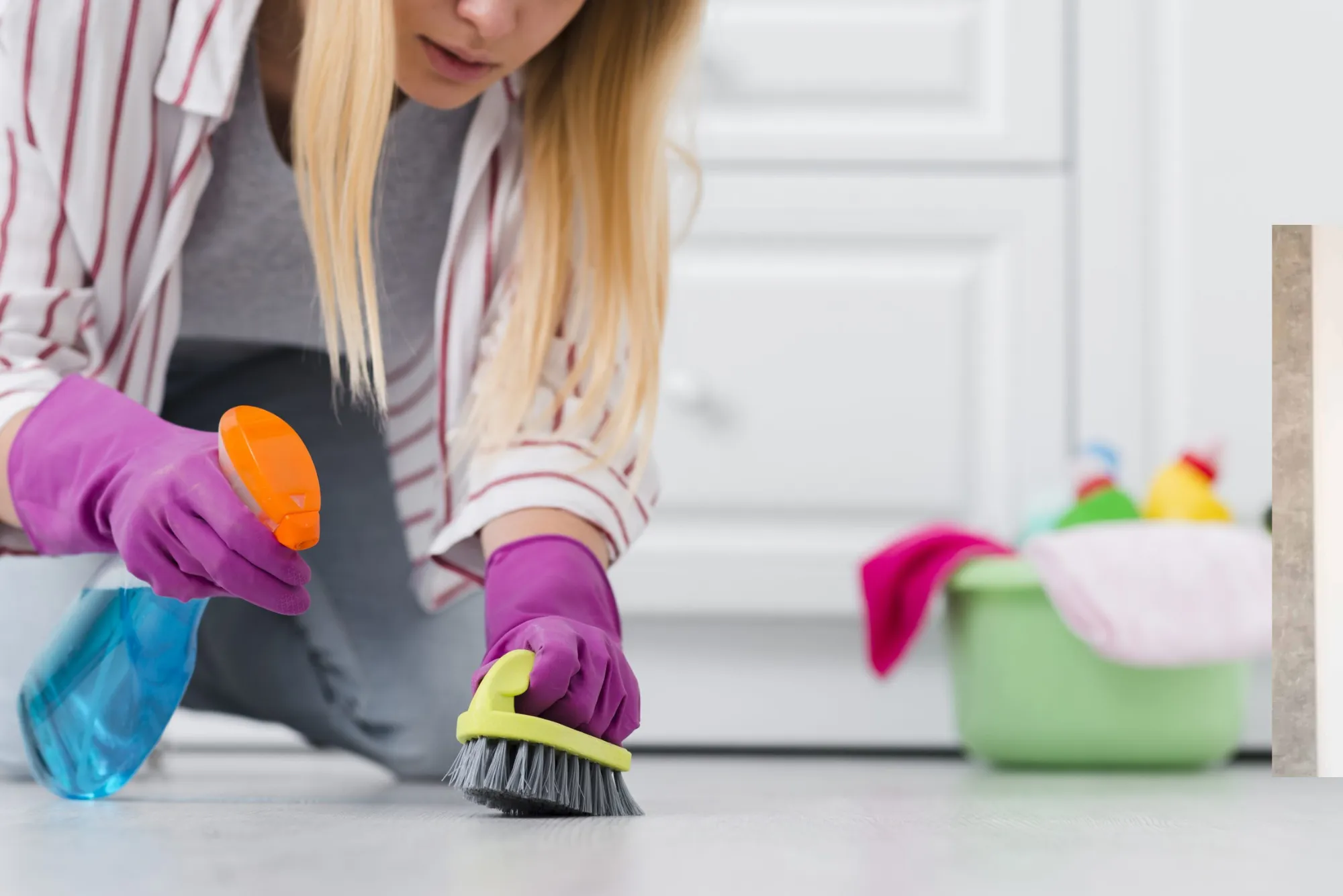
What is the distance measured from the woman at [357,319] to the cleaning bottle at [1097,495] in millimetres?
382

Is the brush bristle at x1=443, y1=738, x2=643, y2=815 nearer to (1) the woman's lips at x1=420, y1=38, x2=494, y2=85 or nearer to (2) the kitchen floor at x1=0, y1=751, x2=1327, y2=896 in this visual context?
(2) the kitchen floor at x1=0, y1=751, x2=1327, y2=896

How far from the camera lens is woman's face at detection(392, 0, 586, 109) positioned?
601mm

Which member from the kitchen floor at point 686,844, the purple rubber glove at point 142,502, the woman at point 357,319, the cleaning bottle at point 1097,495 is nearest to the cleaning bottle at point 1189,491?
the cleaning bottle at point 1097,495

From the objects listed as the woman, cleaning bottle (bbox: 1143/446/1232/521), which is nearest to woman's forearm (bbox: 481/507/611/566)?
the woman

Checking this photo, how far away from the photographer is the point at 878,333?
1082 millimetres

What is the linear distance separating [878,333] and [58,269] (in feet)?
2.12

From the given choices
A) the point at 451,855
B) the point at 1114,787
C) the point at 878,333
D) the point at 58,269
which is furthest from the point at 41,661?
the point at 878,333

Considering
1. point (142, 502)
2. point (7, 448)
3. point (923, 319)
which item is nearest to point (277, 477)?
point (142, 502)

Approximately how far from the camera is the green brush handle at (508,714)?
0.47 meters

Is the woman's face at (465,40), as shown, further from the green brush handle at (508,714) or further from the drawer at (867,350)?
the drawer at (867,350)

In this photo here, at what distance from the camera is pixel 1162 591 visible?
871 mm

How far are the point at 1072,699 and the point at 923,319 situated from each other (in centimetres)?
33

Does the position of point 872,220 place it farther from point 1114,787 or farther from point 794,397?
point 1114,787

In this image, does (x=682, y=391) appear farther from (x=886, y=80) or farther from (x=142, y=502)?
(x=142, y=502)
